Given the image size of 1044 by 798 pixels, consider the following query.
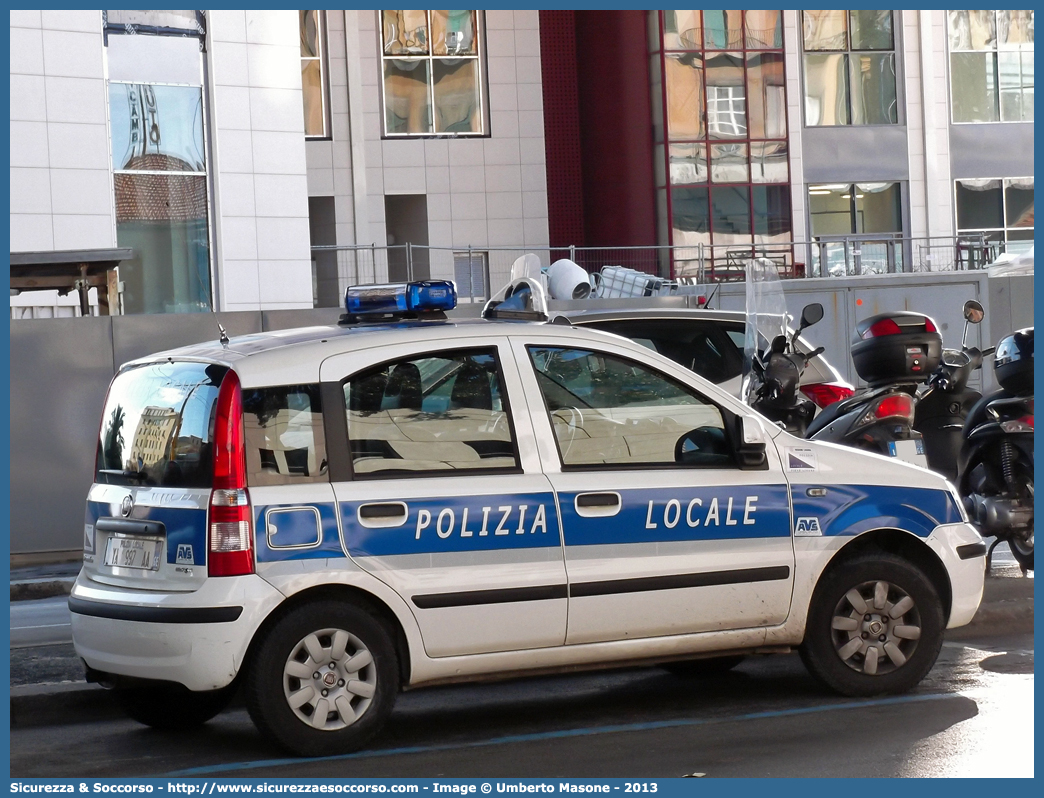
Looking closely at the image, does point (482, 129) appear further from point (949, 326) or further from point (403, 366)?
point (403, 366)

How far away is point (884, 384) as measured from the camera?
29.4ft

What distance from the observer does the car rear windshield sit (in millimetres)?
5406

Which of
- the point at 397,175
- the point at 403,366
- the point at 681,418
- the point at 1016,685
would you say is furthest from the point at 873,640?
the point at 397,175

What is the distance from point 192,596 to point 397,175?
30.7 metres

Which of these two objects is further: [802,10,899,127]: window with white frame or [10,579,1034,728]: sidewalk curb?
[802,10,899,127]: window with white frame

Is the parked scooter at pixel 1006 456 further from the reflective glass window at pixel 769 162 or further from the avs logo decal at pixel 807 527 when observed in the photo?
the reflective glass window at pixel 769 162

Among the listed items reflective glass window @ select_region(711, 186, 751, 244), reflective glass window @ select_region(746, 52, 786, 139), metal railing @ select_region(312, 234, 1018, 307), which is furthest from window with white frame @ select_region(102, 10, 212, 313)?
reflective glass window @ select_region(746, 52, 786, 139)

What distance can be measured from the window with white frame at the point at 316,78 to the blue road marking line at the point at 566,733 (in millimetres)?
29738

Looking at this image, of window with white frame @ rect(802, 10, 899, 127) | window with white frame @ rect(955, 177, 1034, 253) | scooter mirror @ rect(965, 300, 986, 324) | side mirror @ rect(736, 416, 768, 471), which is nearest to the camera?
side mirror @ rect(736, 416, 768, 471)

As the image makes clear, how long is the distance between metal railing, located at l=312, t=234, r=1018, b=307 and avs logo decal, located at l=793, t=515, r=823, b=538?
57.9 ft

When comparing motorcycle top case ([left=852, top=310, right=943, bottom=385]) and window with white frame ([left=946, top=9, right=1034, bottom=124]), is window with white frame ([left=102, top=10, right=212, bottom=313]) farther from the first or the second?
window with white frame ([left=946, top=9, right=1034, bottom=124])

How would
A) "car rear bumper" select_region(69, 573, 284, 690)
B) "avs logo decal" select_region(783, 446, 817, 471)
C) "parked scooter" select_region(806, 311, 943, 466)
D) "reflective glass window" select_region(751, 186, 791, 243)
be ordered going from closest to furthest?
"car rear bumper" select_region(69, 573, 284, 690), "avs logo decal" select_region(783, 446, 817, 471), "parked scooter" select_region(806, 311, 943, 466), "reflective glass window" select_region(751, 186, 791, 243)

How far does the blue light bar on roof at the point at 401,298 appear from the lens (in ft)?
20.1

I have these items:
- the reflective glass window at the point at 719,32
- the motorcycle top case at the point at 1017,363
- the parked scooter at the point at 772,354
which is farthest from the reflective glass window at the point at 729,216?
the motorcycle top case at the point at 1017,363
